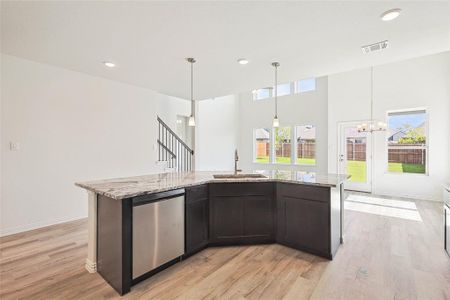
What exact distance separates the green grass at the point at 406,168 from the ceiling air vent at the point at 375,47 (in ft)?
14.1

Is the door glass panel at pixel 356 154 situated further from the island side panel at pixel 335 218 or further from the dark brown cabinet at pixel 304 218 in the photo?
the dark brown cabinet at pixel 304 218

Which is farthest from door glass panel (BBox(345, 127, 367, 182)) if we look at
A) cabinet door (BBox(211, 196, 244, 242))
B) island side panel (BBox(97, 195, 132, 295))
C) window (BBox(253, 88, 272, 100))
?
island side panel (BBox(97, 195, 132, 295))

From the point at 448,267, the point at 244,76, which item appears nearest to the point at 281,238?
the point at 448,267

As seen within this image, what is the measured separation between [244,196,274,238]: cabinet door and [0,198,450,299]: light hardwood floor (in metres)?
0.18

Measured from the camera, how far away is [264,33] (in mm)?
2555

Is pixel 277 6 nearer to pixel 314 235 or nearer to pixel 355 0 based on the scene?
pixel 355 0

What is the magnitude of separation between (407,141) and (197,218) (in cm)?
604

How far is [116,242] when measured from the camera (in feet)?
6.61

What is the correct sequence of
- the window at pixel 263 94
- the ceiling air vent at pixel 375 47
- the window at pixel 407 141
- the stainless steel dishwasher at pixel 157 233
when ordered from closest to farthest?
the stainless steel dishwasher at pixel 157 233 → the ceiling air vent at pixel 375 47 → the window at pixel 407 141 → the window at pixel 263 94

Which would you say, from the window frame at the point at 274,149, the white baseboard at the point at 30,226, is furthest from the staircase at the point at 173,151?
the window frame at the point at 274,149

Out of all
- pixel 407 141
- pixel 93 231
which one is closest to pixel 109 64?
pixel 93 231

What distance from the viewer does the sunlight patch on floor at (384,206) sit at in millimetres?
4307

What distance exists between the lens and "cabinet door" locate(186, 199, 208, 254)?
2.55 m

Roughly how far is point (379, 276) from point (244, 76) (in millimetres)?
3386
